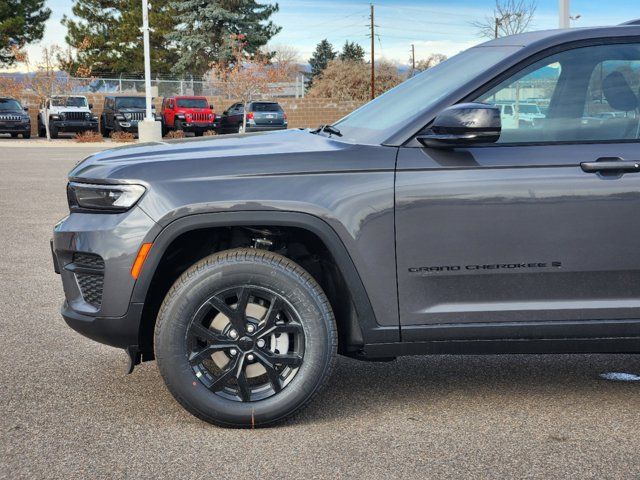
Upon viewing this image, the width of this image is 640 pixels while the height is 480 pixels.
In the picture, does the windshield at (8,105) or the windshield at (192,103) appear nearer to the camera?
the windshield at (8,105)

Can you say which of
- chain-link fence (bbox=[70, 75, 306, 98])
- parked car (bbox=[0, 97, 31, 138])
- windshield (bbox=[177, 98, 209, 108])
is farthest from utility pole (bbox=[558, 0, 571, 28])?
chain-link fence (bbox=[70, 75, 306, 98])

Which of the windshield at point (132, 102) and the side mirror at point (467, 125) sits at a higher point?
the windshield at point (132, 102)

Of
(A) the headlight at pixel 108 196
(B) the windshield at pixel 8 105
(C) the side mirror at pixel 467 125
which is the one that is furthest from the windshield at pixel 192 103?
(C) the side mirror at pixel 467 125

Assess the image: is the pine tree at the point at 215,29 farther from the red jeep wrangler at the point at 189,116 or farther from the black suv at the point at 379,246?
the black suv at the point at 379,246

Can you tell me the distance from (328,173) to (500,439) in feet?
4.57

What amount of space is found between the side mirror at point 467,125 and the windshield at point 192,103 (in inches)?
1487

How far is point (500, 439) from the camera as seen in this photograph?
3934 millimetres

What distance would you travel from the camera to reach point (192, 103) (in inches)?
1619

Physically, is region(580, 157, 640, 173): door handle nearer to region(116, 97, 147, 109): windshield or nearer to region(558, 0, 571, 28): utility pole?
region(558, 0, 571, 28): utility pole

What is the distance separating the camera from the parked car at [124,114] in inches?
1531

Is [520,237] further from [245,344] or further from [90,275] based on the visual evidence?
[90,275]

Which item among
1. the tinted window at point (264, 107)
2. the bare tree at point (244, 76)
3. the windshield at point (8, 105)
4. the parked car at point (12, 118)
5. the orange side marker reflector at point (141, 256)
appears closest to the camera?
the orange side marker reflector at point (141, 256)

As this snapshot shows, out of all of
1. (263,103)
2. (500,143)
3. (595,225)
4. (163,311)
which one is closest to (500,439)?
(595,225)

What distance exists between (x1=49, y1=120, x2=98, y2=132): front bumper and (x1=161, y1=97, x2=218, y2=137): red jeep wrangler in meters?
3.61
